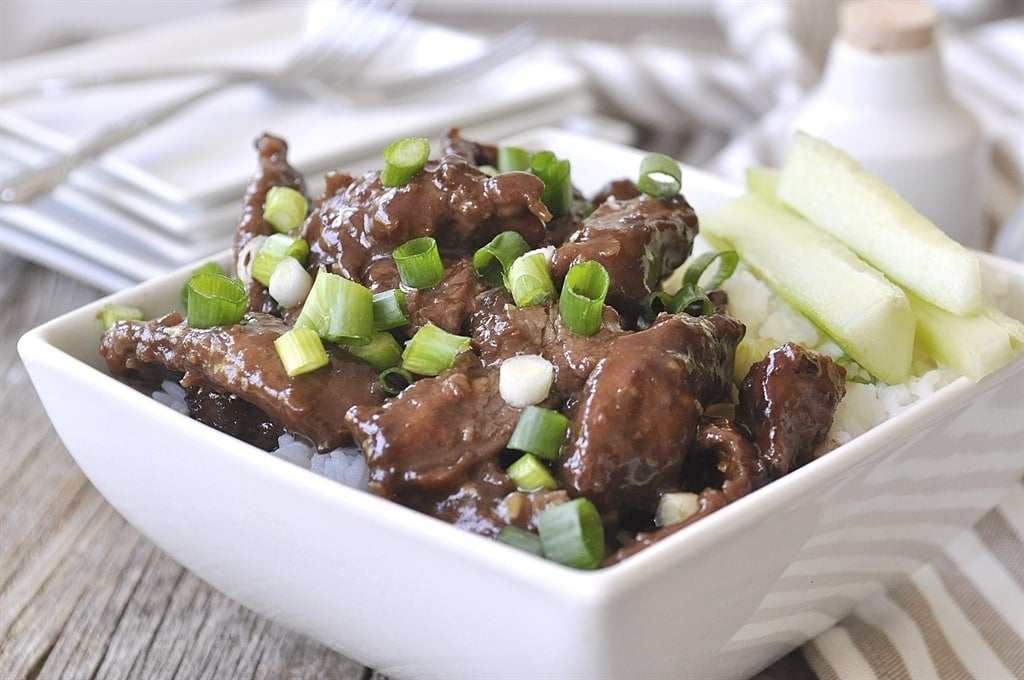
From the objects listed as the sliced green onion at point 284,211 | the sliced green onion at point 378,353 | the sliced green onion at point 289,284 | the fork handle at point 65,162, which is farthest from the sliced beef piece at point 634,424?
the fork handle at point 65,162

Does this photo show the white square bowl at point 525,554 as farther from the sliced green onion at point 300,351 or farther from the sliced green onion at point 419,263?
the sliced green onion at point 419,263

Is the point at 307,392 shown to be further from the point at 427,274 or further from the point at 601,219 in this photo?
the point at 601,219

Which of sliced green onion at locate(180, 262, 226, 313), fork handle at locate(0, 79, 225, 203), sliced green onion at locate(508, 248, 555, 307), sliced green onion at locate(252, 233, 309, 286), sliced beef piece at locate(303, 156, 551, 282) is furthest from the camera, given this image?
fork handle at locate(0, 79, 225, 203)

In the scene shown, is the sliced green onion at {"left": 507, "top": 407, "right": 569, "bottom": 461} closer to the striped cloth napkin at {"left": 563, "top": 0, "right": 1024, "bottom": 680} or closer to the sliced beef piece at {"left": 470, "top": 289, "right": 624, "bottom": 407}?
the sliced beef piece at {"left": 470, "top": 289, "right": 624, "bottom": 407}

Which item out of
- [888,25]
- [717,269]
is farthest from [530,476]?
[888,25]

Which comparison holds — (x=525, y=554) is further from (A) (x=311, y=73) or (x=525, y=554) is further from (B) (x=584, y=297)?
(A) (x=311, y=73)

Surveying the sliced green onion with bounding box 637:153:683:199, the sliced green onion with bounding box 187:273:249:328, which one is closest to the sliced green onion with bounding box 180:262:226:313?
the sliced green onion with bounding box 187:273:249:328

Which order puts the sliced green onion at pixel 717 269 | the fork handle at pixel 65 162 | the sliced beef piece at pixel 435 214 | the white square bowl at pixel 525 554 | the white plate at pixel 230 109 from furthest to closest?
the white plate at pixel 230 109, the fork handle at pixel 65 162, the sliced green onion at pixel 717 269, the sliced beef piece at pixel 435 214, the white square bowl at pixel 525 554
